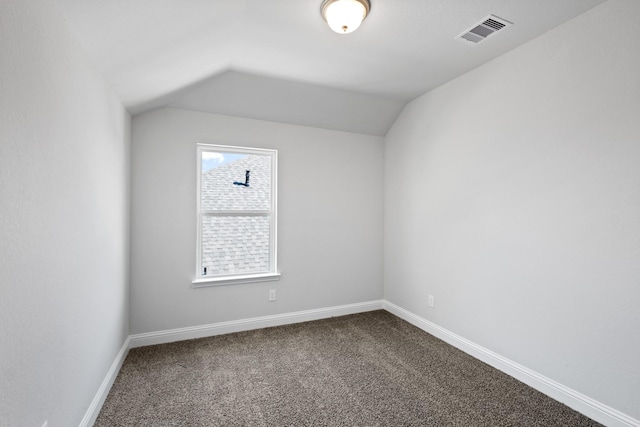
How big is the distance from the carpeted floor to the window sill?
20.7 inches

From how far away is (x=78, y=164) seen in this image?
1.62m

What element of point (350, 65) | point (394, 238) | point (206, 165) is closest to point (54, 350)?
point (206, 165)

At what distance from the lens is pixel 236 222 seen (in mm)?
3260

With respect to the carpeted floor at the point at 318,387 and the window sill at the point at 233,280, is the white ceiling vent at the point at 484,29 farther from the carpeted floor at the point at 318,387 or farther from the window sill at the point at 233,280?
the window sill at the point at 233,280

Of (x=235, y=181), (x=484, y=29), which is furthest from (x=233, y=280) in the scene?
(x=484, y=29)

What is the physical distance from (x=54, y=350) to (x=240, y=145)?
2.28 metres

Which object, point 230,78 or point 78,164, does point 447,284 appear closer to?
point 230,78

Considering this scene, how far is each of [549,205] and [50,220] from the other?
9.47 feet

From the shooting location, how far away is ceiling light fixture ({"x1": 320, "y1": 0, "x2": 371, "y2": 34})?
5.72 feet

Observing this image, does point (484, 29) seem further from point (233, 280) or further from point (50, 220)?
point (233, 280)

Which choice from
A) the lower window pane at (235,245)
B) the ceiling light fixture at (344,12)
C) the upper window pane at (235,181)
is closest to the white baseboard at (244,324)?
the lower window pane at (235,245)

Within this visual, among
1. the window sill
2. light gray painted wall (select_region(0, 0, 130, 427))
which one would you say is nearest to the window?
the window sill

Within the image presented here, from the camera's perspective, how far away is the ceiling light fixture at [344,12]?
1.74 metres

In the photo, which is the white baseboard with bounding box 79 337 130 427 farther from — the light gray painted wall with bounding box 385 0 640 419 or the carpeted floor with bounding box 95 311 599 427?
the light gray painted wall with bounding box 385 0 640 419
